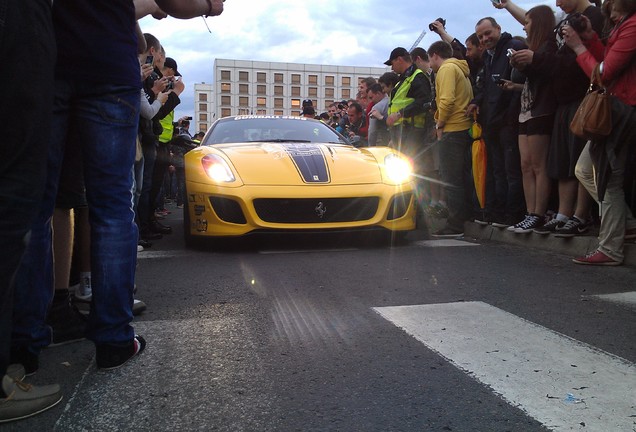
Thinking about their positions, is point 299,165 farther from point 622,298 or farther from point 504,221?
point 622,298

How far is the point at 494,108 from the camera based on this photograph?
5660mm

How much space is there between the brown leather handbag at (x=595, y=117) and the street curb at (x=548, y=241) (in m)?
0.86

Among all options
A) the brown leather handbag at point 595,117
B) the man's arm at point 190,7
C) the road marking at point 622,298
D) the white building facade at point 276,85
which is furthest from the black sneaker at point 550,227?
the white building facade at point 276,85

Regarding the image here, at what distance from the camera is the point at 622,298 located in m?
3.05

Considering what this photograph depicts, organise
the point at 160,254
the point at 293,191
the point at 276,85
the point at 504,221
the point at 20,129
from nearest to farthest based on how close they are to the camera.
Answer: the point at 20,129 < the point at 293,191 < the point at 160,254 < the point at 504,221 < the point at 276,85

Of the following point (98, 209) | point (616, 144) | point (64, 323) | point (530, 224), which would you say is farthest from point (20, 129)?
point (530, 224)

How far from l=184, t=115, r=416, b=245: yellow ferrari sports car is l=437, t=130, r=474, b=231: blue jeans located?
1003 mm

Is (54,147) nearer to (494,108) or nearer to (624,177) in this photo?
(624,177)

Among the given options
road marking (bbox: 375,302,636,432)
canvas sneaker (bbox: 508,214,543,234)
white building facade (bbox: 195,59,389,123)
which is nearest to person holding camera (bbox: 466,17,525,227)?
canvas sneaker (bbox: 508,214,543,234)

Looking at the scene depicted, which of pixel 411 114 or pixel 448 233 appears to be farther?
pixel 411 114

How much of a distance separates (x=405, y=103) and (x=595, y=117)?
3.23m

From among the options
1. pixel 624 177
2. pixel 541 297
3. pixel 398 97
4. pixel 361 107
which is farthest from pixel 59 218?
pixel 361 107

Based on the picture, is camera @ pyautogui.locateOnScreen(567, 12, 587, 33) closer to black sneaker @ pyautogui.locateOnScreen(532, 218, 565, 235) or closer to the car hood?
black sneaker @ pyautogui.locateOnScreen(532, 218, 565, 235)

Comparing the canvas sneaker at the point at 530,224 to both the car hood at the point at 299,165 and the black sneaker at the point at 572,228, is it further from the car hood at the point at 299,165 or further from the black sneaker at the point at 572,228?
the car hood at the point at 299,165
